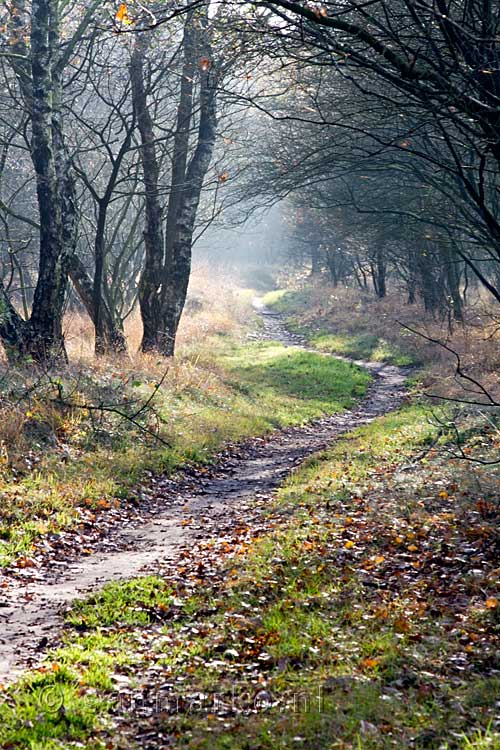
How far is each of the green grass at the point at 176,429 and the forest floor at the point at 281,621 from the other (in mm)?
484

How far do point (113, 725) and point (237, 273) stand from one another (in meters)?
74.4

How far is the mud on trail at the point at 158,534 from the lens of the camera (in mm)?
→ 6801

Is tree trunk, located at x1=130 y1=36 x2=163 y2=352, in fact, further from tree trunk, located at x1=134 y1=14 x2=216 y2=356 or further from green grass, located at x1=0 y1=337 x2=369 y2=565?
green grass, located at x1=0 y1=337 x2=369 y2=565

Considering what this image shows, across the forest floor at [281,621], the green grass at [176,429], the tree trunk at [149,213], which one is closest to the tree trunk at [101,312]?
the tree trunk at [149,213]

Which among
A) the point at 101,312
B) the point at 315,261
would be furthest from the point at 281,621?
the point at 315,261

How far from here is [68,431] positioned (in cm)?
1209

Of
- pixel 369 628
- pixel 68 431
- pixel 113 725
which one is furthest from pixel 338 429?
pixel 113 725

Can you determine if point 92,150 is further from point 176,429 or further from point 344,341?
point 344,341

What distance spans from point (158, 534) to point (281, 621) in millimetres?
3500

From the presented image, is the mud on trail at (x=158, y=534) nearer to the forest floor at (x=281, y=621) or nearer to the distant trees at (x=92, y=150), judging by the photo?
the forest floor at (x=281, y=621)

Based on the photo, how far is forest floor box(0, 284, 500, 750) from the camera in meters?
5.02

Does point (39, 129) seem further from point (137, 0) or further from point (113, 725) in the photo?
point (113, 725)

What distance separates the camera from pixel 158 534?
9.83 metres

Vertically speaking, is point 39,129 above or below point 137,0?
below
